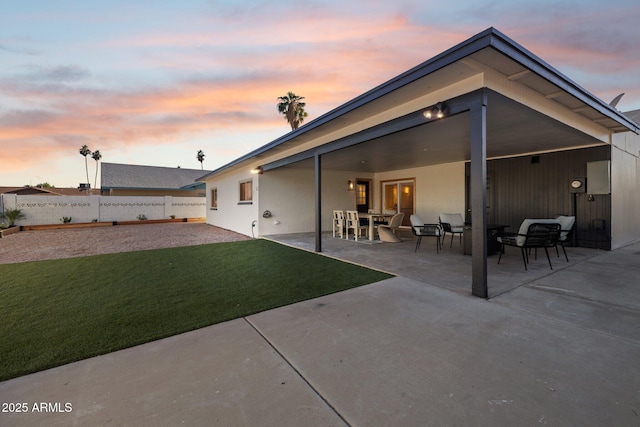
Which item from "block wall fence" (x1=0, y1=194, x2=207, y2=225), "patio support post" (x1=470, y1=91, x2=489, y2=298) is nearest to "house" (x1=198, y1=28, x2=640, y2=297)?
"patio support post" (x1=470, y1=91, x2=489, y2=298)

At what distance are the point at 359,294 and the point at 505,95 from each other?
3117 mm

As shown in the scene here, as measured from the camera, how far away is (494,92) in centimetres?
328

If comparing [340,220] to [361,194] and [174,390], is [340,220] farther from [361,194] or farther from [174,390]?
[174,390]

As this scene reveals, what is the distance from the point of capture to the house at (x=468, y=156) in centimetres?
323

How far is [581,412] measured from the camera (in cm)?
143

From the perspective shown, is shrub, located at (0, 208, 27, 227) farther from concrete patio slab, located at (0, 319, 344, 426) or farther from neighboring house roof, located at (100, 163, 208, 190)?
concrete patio slab, located at (0, 319, 344, 426)

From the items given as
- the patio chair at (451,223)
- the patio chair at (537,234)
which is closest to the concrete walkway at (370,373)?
the patio chair at (537,234)

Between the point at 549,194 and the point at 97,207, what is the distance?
1916 cm

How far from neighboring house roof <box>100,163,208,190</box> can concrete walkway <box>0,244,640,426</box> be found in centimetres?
1803

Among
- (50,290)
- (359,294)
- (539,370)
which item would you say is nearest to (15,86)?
(50,290)

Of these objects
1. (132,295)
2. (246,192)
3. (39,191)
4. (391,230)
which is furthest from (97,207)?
(39,191)

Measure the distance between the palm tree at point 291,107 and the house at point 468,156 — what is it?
9.88 meters

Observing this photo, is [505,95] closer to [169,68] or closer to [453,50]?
[453,50]

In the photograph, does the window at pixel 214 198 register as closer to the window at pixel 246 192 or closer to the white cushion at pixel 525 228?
the window at pixel 246 192
